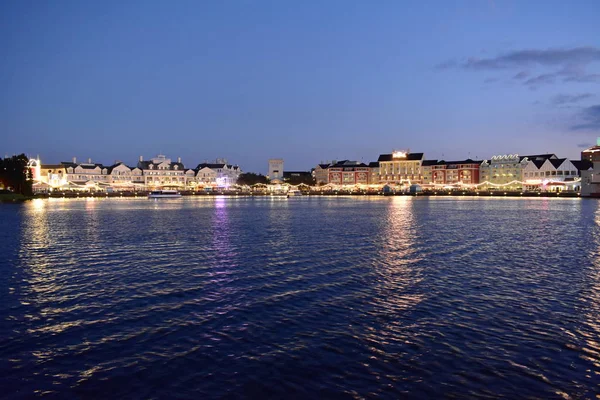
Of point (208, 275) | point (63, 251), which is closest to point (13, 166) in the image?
point (63, 251)

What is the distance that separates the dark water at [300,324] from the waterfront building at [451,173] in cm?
15976

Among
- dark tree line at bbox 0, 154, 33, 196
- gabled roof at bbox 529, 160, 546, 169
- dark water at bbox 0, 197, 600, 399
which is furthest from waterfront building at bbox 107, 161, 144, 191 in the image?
dark water at bbox 0, 197, 600, 399

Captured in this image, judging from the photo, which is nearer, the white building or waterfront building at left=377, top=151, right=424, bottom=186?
the white building

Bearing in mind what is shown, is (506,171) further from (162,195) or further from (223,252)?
(223,252)

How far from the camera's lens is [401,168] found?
192625 mm

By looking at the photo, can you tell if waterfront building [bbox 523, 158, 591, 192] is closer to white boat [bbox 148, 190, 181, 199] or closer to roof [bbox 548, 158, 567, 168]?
roof [bbox 548, 158, 567, 168]

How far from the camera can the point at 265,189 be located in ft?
646

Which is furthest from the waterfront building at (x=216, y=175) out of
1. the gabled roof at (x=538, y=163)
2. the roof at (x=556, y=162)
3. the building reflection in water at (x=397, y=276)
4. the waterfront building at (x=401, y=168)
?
the building reflection in water at (x=397, y=276)

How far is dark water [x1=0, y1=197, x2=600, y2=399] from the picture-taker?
8.85 metres

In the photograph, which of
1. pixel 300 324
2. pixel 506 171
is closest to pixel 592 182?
pixel 506 171

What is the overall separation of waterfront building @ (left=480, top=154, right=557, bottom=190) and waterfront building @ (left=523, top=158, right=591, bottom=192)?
224cm

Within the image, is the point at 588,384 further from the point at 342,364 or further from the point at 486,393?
the point at 342,364

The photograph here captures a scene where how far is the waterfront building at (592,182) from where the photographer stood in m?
113

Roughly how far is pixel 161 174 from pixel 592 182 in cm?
14143
